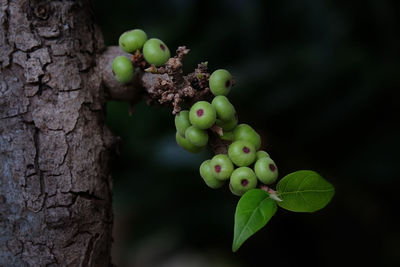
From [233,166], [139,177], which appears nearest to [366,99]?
[139,177]

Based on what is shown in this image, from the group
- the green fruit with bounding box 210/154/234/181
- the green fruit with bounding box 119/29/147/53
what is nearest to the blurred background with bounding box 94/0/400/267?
the green fruit with bounding box 119/29/147/53

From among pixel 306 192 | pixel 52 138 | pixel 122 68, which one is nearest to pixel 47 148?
pixel 52 138

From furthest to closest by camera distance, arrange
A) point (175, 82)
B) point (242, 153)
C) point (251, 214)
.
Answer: point (175, 82), point (242, 153), point (251, 214)

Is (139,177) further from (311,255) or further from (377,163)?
(377,163)

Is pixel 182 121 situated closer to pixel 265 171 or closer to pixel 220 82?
pixel 220 82

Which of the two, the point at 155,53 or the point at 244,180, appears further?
the point at 155,53

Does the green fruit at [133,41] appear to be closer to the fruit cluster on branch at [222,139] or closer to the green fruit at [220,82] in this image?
the fruit cluster on branch at [222,139]

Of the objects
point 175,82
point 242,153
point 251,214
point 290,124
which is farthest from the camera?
point 290,124
